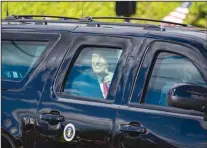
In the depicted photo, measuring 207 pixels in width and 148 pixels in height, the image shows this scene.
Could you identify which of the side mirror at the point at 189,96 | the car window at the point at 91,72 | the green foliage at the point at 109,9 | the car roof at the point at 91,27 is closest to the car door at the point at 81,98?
the car window at the point at 91,72

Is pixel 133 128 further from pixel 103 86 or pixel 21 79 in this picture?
pixel 21 79

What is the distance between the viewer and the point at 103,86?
4953 millimetres

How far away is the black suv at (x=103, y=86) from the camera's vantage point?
4441mm

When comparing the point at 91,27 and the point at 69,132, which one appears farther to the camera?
the point at 91,27

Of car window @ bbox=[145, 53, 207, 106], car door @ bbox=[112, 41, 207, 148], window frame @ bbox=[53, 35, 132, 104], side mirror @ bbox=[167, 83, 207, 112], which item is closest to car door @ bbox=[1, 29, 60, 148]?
window frame @ bbox=[53, 35, 132, 104]

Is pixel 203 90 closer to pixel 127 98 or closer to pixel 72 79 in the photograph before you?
pixel 127 98

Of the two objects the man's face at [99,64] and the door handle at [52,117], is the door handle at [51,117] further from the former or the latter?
the man's face at [99,64]

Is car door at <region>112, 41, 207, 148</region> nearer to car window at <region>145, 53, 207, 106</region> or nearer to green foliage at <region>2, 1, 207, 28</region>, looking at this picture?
car window at <region>145, 53, 207, 106</region>

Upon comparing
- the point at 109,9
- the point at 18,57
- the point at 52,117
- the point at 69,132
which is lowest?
the point at 69,132

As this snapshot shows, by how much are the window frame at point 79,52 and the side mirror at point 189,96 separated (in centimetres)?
54

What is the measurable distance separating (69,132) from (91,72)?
50 cm

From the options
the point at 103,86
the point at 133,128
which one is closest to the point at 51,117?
the point at 103,86

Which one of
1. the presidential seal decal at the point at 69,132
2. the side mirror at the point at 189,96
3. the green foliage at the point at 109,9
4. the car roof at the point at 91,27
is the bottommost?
the presidential seal decal at the point at 69,132

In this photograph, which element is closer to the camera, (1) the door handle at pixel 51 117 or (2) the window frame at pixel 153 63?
(2) the window frame at pixel 153 63
